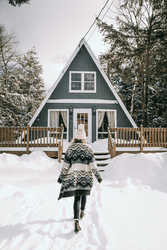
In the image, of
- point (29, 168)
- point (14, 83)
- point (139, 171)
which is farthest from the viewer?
point (14, 83)

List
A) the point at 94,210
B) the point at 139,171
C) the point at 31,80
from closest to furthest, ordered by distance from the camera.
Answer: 1. the point at 94,210
2. the point at 139,171
3. the point at 31,80

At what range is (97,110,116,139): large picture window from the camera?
11.1m

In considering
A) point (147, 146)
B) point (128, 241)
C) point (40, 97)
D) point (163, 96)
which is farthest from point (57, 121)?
point (40, 97)

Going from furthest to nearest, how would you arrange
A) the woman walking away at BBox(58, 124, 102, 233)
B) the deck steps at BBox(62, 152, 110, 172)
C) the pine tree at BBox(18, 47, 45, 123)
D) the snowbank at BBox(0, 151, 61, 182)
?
1. the pine tree at BBox(18, 47, 45, 123)
2. the deck steps at BBox(62, 152, 110, 172)
3. the snowbank at BBox(0, 151, 61, 182)
4. the woman walking away at BBox(58, 124, 102, 233)

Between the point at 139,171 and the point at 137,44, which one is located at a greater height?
the point at 137,44

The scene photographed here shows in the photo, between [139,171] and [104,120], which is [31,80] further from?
[139,171]

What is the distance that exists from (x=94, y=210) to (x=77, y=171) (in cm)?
129

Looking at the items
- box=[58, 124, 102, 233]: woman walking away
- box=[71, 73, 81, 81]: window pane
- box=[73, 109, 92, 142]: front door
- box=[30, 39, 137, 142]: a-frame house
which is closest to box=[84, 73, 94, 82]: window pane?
box=[30, 39, 137, 142]: a-frame house

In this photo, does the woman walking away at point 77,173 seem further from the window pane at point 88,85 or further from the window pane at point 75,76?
the window pane at point 75,76

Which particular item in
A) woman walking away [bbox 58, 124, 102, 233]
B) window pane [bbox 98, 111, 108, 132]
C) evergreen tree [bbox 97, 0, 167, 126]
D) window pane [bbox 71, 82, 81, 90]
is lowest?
woman walking away [bbox 58, 124, 102, 233]

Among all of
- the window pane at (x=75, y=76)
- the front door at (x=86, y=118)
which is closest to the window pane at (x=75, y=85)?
the window pane at (x=75, y=76)

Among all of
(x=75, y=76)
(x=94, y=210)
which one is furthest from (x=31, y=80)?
(x=94, y=210)

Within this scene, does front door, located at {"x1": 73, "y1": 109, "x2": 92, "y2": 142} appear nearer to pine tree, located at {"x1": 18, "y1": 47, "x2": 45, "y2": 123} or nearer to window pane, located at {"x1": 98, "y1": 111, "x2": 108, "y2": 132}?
window pane, located at {"x1": 98, "y1": 111, "x2": 108, "y2": 132}

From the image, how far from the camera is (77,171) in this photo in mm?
2951
